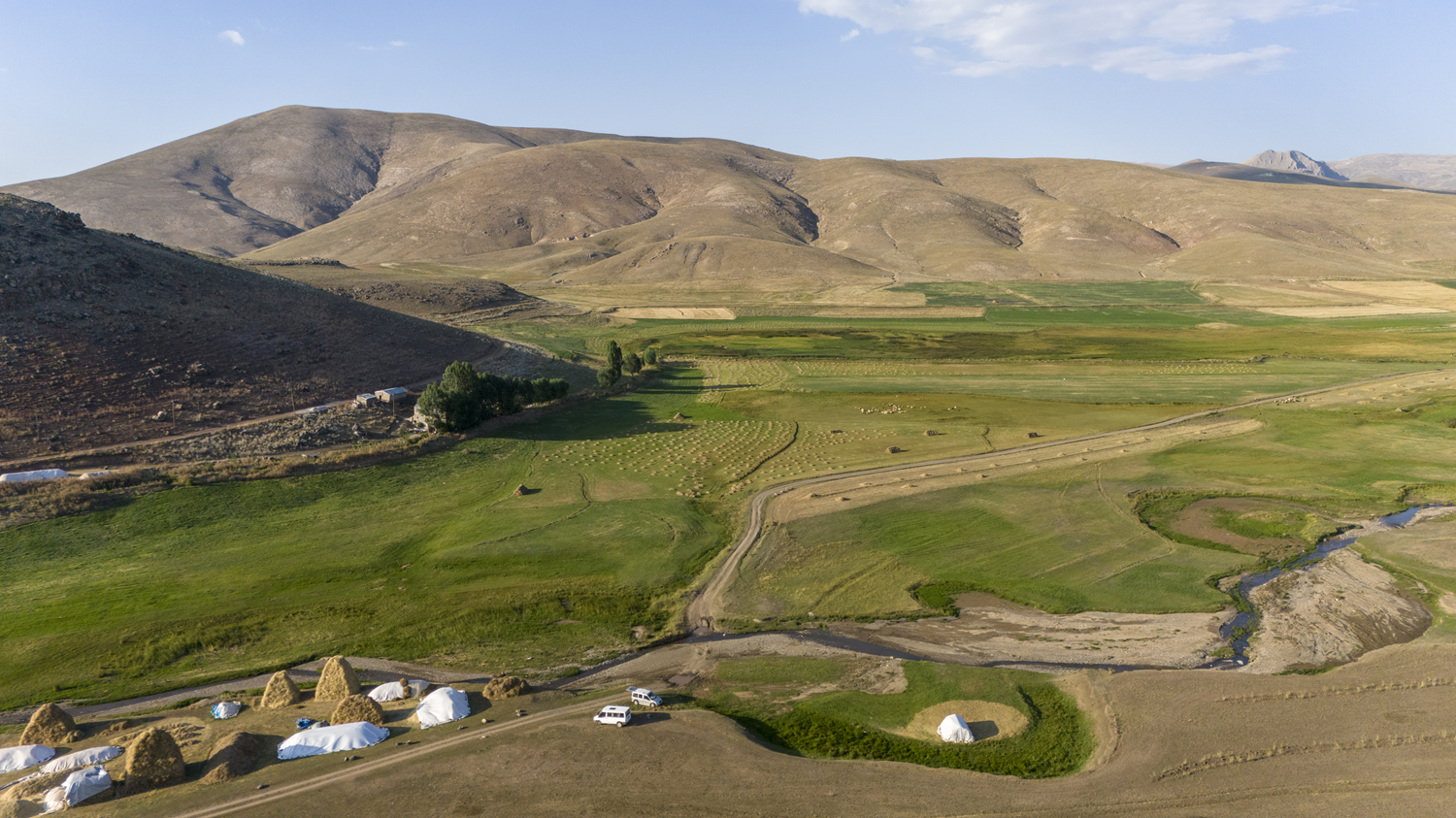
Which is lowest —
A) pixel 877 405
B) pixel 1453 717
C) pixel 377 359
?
pixel 1453 717

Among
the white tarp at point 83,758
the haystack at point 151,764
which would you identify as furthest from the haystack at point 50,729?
the haystack at point 151,764

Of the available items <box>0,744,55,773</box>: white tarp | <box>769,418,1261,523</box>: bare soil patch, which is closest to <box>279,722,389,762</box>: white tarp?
<box>0,744,55,773</box>: white tarp

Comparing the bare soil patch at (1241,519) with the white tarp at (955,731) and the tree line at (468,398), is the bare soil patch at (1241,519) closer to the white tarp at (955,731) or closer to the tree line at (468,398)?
the white tarp at (955,731)

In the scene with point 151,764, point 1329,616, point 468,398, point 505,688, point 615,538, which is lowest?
point 1329,616

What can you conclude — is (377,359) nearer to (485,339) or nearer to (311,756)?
(485,339)

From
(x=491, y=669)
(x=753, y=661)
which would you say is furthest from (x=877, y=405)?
(x=491, y=669)

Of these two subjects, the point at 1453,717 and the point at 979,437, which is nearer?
the point at 1453,717

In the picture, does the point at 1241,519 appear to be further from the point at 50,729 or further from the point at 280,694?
the point at 50,729

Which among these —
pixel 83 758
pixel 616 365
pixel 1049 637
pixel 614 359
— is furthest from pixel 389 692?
pixel 614 359
